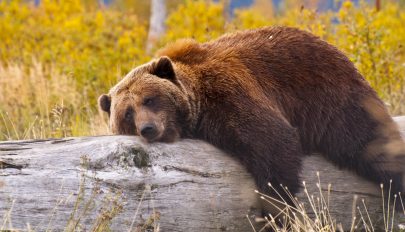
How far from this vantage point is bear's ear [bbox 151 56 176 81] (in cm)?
529

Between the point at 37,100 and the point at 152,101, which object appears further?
the point at 37,100

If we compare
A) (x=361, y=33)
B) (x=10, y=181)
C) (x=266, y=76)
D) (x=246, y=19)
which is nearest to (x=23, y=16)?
(x=246, y=19)

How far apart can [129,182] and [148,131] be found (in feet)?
1.92

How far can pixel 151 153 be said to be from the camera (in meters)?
4.57

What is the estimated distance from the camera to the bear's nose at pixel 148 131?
4.80 meters

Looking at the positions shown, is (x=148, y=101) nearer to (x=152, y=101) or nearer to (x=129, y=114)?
(x=152, y=101)

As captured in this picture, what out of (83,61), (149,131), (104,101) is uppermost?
(83,61)

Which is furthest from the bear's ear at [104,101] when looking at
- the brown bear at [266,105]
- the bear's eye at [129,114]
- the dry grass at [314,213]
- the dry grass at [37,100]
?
the dry grass at [37,100]

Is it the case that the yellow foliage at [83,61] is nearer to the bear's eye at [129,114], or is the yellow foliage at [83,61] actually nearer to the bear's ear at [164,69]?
the bear's eye at [129,114]

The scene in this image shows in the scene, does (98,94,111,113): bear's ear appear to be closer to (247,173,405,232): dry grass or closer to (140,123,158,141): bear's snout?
(140,123,158,141): bear's snout

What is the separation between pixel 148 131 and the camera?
4.84 meters

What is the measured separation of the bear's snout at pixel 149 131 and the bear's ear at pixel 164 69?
0.62 metres

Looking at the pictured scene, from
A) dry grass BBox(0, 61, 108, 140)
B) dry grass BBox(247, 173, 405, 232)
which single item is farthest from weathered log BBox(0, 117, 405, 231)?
dry grass BBox(0, 61, 108, 140)

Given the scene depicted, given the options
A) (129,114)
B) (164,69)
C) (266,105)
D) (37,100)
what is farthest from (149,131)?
(37,100)
